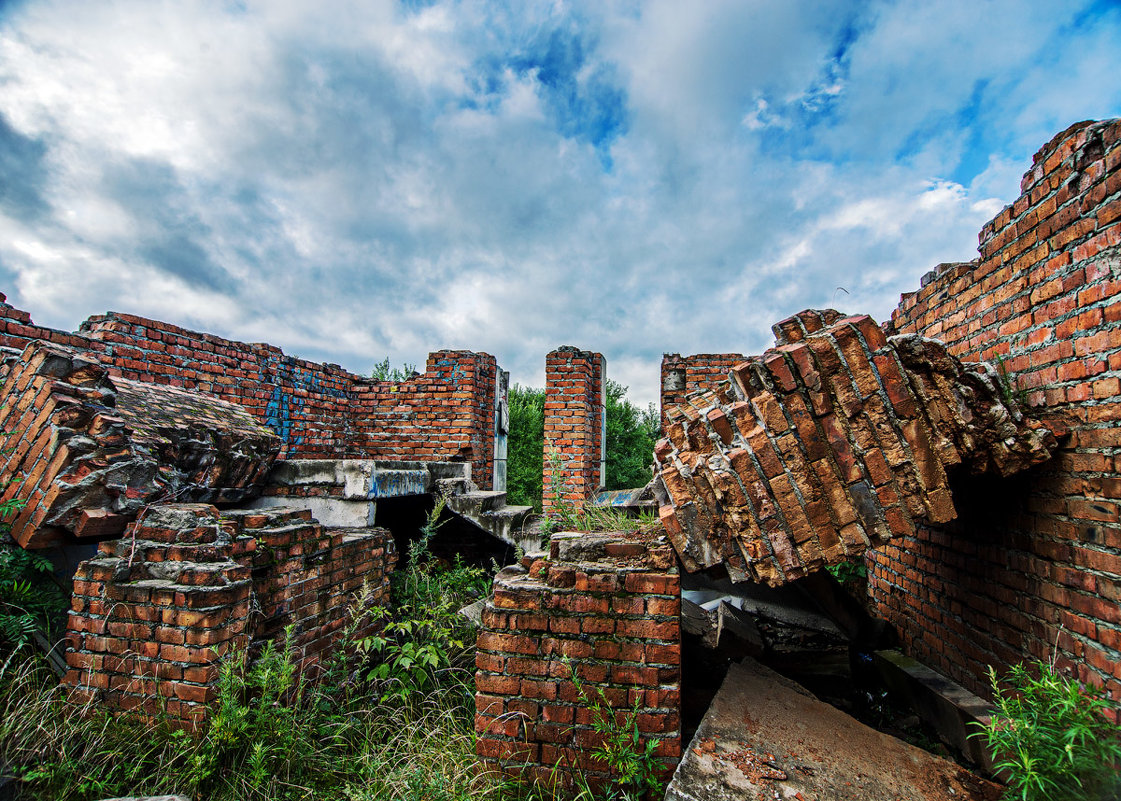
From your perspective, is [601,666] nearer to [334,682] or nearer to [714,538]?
[714,538]

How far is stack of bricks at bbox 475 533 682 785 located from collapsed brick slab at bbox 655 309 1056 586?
14.2 inches

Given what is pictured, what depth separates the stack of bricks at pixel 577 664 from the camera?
2014 mm

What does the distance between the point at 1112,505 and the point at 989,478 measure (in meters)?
0.67

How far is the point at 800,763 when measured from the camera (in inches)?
70.7

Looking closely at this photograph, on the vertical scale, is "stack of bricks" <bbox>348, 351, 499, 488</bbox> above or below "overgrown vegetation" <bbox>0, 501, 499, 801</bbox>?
above

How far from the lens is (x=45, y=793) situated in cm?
200

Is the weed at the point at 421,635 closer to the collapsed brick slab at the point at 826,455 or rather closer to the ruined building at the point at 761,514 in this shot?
the ruined building at the point at 761,514

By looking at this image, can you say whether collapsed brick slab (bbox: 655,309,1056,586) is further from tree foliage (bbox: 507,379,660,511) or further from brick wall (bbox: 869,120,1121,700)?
tree foliage (bbox: 507,379,660,511)

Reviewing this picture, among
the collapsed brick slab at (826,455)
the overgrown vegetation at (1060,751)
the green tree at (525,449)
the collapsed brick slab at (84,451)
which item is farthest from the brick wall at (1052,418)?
the green tree at (525,449)

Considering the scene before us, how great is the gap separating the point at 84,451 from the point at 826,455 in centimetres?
359

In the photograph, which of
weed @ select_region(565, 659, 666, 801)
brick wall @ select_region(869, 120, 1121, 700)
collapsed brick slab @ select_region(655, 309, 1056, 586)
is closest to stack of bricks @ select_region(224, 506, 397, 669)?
weed @ select_region(565, 659, 666, 801)

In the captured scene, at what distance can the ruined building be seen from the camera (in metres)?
1.93

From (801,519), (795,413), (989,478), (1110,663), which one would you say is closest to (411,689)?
(801,519)

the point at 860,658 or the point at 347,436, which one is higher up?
the point at 347,436
